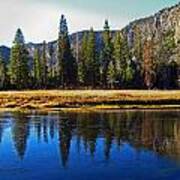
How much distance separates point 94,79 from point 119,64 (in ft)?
25.7

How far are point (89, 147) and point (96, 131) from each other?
11.0m

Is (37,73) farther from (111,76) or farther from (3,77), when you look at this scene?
(111,76)

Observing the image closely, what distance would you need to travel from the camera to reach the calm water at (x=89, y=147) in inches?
1226

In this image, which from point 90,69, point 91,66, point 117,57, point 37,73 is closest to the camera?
point 91,66

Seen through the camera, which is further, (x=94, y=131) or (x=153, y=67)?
(x=153, y=67)

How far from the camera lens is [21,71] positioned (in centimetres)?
12569

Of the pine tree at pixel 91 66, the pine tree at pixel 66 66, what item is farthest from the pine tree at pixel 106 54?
the pine tree at pixel 66 66

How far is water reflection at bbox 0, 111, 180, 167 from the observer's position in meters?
41.3

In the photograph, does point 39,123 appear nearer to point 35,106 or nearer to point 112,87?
point 35,106

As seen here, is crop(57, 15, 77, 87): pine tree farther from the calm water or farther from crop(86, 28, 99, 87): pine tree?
the calm water

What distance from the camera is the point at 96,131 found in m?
52.4

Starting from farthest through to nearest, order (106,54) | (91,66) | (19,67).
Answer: (106,54)
(91,66)
(19,67)

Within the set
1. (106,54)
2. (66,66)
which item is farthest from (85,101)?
(106,54)

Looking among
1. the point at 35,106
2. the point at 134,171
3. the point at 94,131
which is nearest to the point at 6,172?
the point at 134,171
